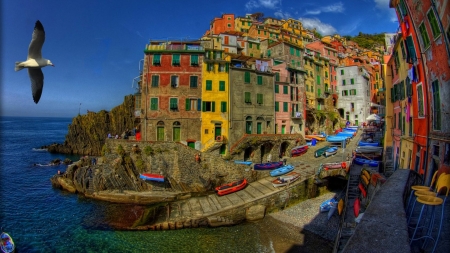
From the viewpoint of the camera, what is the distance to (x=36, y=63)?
701cm

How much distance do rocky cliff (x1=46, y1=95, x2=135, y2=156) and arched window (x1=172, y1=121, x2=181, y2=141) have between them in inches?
1483

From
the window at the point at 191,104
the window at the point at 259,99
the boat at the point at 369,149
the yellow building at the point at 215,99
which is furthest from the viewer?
the window at the point at 259,99

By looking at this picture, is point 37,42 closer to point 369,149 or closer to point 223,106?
point 223,106

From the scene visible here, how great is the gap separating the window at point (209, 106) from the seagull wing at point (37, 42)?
89.2ft

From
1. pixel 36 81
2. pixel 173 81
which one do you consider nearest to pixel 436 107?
pixel 36 81

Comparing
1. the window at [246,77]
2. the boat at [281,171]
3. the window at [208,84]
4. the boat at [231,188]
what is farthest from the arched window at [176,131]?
the boat at [281,171]

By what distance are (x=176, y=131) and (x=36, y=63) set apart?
27.1 metres

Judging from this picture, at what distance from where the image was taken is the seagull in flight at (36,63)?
22.4ft

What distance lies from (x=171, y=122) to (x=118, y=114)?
41002 mm

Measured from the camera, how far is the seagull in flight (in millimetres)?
6816

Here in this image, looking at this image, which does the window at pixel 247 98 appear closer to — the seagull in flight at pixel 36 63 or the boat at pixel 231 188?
the boat at pixel 231 188

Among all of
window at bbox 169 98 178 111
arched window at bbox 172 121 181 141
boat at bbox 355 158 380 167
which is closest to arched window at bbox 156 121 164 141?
arched window at bbox 172 121 181 141

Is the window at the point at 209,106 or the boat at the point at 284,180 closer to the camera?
the boat at the point at 284,180

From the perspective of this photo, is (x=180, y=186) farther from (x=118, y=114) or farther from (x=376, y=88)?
(x=376, y=88)
